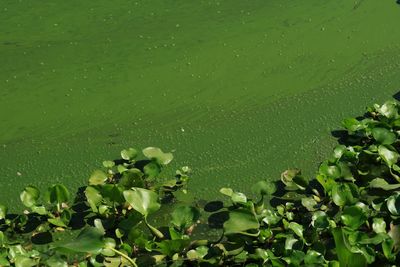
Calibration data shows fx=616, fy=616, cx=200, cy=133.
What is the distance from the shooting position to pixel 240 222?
1.59m

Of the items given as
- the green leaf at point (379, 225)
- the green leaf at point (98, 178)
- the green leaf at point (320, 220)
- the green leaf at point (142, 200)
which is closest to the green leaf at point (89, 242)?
the green leaf at point (142, 200)

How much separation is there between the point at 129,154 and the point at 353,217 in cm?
68

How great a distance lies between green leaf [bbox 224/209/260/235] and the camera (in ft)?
5.16

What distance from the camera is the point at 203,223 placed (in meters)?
1.73

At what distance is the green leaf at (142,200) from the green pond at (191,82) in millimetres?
211

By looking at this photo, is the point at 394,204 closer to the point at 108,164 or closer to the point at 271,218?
the point at 271,218

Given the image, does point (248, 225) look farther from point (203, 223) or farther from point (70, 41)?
point (70, 41)

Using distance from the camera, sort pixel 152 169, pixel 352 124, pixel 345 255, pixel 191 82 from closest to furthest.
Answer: pixel 345 255 → pixel 152 169 → pixel 352 124 → pixel 191 82

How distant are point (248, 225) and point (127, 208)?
0.36m

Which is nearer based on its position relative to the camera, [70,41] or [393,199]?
[393,199]

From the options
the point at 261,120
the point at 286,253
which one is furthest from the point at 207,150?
the point at 286,253

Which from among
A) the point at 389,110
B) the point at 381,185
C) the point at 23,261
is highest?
the point at 389,110

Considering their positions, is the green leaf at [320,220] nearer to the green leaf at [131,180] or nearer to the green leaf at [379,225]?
the green leaf at [379,225]

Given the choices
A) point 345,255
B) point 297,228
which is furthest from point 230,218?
point 345,255
